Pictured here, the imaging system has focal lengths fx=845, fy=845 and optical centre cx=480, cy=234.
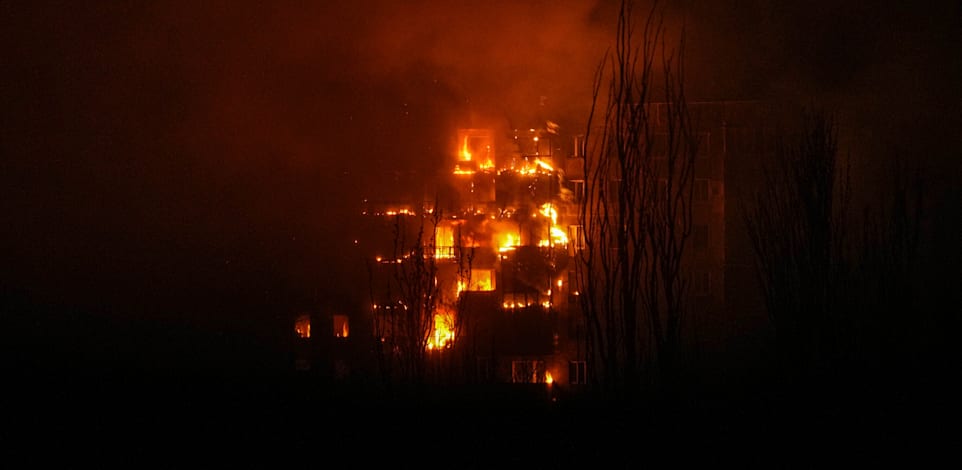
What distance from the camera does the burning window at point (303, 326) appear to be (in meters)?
8.24

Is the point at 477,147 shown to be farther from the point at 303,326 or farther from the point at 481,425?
the point at 481,425

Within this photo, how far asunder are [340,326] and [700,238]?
13.5 ft

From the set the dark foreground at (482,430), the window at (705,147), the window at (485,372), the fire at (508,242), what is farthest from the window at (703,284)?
the dark foreground at (482,430)

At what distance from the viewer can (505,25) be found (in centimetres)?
810

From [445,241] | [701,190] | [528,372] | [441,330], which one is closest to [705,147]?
[701,190]

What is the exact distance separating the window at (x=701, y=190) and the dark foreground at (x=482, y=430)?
187 inches

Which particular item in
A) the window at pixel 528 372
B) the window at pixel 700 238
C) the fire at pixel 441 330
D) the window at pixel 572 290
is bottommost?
the window at pixel 528 372

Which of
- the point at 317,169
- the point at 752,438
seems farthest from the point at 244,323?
the point at 752,438

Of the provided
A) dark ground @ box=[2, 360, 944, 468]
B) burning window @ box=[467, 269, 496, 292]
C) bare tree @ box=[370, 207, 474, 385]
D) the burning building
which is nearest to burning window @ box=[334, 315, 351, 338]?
the burning building

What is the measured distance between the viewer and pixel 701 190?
9.59 m

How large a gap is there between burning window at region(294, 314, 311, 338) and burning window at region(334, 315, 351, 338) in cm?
26

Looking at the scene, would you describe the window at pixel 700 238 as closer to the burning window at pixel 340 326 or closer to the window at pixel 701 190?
the window at pixel 701 190

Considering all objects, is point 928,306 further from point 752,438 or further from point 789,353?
point 752,438

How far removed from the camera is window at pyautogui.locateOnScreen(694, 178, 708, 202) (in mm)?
9555
